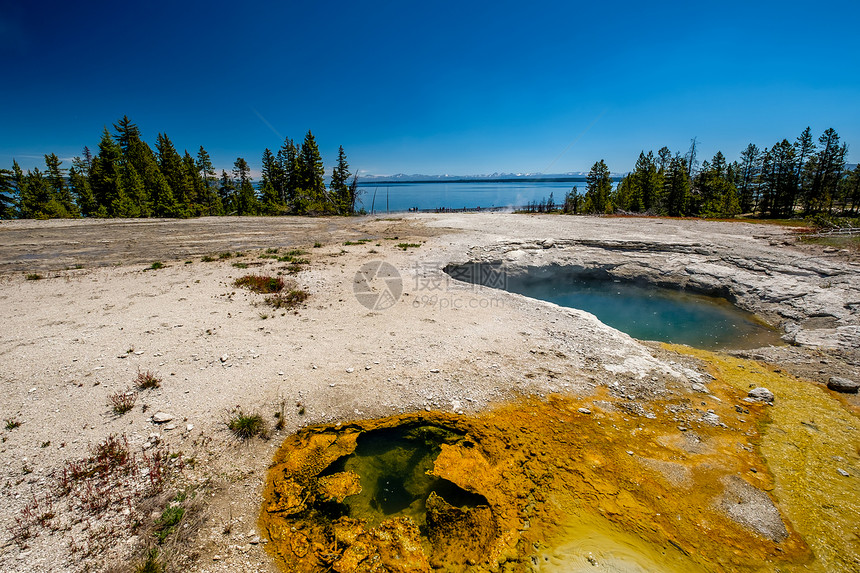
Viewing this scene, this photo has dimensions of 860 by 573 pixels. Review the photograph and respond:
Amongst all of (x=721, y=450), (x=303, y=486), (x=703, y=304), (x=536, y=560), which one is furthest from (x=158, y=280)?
(x=703, y=304)

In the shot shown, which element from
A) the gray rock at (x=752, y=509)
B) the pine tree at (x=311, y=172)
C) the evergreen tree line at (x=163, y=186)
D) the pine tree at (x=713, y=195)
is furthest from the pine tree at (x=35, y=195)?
the pine tree at (x=713, y=195)

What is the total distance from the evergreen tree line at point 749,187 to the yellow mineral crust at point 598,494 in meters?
55.9

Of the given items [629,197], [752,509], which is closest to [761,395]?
[752,509]

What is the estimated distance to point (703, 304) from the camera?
15820 millimetres

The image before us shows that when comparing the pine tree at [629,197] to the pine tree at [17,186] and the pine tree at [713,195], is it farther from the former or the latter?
the pine tree at [17,186]

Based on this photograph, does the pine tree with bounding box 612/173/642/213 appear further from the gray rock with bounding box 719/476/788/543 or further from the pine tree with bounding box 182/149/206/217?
the pine tree with bounding box 182/149/206/217

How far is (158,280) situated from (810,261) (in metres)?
32.0

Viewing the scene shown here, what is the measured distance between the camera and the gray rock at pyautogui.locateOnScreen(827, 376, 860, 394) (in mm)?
8258

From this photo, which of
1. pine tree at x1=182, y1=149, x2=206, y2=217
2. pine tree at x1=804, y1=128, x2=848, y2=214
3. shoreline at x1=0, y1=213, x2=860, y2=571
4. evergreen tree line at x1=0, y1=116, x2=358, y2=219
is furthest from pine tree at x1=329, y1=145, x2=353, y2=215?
pine tree at x1=804, y1=128, x2=848, y2=214

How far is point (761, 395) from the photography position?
797cm

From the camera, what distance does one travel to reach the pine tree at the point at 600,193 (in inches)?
2304

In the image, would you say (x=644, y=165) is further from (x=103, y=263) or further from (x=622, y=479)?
(x=103, y=263)

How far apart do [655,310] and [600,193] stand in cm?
5206

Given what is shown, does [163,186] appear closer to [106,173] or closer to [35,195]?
[106,173]
